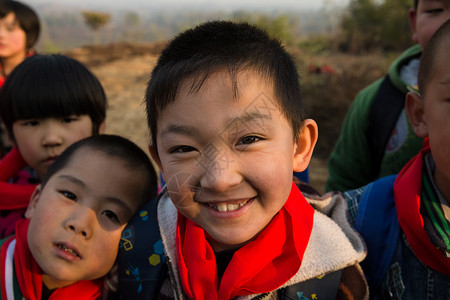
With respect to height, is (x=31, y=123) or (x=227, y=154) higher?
(x=227, y=154)

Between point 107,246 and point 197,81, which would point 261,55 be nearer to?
point 197,81

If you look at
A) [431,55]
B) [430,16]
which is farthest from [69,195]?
[430,16]

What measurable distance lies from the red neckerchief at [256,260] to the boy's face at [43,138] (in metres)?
0.98

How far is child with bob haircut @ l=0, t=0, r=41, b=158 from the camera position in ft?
10.3

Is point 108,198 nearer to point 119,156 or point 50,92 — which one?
point 119,156

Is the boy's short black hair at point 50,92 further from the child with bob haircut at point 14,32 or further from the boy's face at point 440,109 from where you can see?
the boy's face at point 440,109

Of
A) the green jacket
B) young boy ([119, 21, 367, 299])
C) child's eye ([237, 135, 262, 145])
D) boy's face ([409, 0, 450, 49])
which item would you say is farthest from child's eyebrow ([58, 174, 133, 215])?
boy's face ([409, 0, 450, 49])

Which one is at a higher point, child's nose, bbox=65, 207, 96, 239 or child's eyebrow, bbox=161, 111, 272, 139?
child's eyebrow, bbox=161, 111, 272, 139

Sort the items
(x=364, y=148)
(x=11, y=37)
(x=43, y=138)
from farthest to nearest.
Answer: (x=11, y=37) → (x=364, y=148) → (x=43, y=138)

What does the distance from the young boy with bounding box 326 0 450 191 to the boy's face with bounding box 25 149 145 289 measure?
50.7 inches

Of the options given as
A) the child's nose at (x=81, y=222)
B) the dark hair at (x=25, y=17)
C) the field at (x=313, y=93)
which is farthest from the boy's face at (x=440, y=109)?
the field at (x=313, y=93)

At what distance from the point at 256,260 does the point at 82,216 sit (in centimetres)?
70

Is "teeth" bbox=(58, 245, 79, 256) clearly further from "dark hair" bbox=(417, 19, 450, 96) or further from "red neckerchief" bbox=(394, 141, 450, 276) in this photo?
"dark hair" bbox=(417, 19, 450, 96)

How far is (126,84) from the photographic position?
9.32 m
